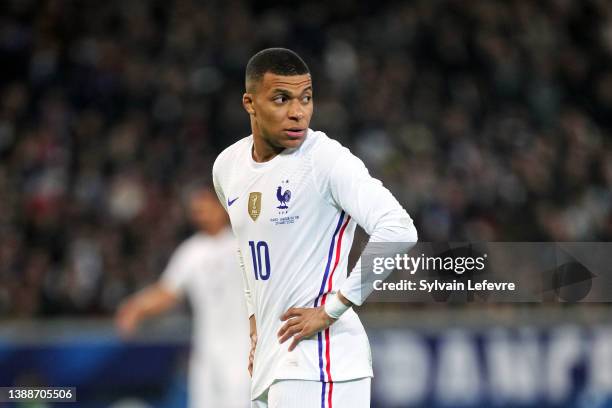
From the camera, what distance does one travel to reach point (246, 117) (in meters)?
13.1

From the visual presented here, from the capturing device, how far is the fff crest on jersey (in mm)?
4337

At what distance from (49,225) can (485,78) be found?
577 cm

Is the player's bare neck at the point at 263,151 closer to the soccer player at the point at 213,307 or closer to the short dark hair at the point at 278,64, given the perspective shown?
the short dark hair at the point at 278,64

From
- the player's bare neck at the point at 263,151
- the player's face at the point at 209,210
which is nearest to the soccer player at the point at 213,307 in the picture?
the player's face at the point at 209,210

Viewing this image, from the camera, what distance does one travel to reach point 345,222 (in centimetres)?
430

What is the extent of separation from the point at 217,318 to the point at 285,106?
4.38 meters

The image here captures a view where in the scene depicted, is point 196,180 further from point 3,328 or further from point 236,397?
point 236,397

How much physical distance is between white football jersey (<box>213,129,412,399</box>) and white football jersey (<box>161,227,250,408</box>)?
3966 mm

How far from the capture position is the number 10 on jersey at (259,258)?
4.32m

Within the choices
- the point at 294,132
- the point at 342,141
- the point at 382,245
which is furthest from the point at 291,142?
the point at 342,141

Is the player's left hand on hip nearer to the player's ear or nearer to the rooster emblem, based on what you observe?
the rooster emblem

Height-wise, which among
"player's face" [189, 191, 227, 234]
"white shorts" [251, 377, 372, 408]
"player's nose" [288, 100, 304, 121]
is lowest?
"white shorts" [251, 377, 372, 408]

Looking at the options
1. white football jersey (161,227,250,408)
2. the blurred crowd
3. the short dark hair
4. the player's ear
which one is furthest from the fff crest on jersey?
the blurred crowd

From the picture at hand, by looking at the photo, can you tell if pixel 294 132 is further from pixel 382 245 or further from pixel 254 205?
pixel 382 245
